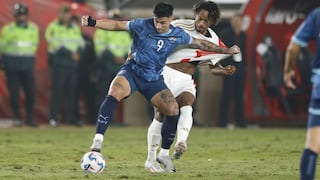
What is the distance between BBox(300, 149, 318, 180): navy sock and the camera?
8.63m

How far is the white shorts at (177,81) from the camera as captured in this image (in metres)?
12.7

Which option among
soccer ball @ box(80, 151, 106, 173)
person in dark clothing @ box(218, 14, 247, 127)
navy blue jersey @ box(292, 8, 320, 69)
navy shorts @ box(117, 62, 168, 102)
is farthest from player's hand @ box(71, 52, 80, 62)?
navy blue jersey @ box(292, 8, 320, 69)

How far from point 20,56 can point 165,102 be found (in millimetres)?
10055

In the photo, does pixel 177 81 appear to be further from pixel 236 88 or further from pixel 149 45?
pixel 236 88

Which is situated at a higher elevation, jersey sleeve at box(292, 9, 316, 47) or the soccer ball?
jersey sleeve at box(292, 9, 316, 47)

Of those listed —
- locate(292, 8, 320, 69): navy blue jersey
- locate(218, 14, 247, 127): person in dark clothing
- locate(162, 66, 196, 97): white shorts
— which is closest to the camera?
locate(292, 8, 320, 69): navy blue jersey

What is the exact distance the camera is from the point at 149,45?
38.3ft

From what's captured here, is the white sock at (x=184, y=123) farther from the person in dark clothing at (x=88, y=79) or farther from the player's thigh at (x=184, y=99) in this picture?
the person in dark clothing at (x=88, y=79)

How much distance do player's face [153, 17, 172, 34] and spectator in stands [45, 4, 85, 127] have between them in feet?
31.7

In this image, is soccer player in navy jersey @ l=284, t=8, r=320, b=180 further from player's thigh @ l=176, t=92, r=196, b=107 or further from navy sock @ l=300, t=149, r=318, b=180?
player's thigh @ l=176, t=92, r=196, b=107

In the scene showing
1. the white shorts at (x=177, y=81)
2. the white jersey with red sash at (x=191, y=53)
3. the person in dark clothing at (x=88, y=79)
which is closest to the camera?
the white jersey with red sash at (x=191, y=53)

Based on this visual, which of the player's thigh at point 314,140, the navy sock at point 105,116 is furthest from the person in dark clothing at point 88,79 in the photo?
the player's thigh at point 314,140

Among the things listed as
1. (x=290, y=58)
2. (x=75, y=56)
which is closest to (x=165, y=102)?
(x=290, y=58)

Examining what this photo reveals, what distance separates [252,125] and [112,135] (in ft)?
16.7
